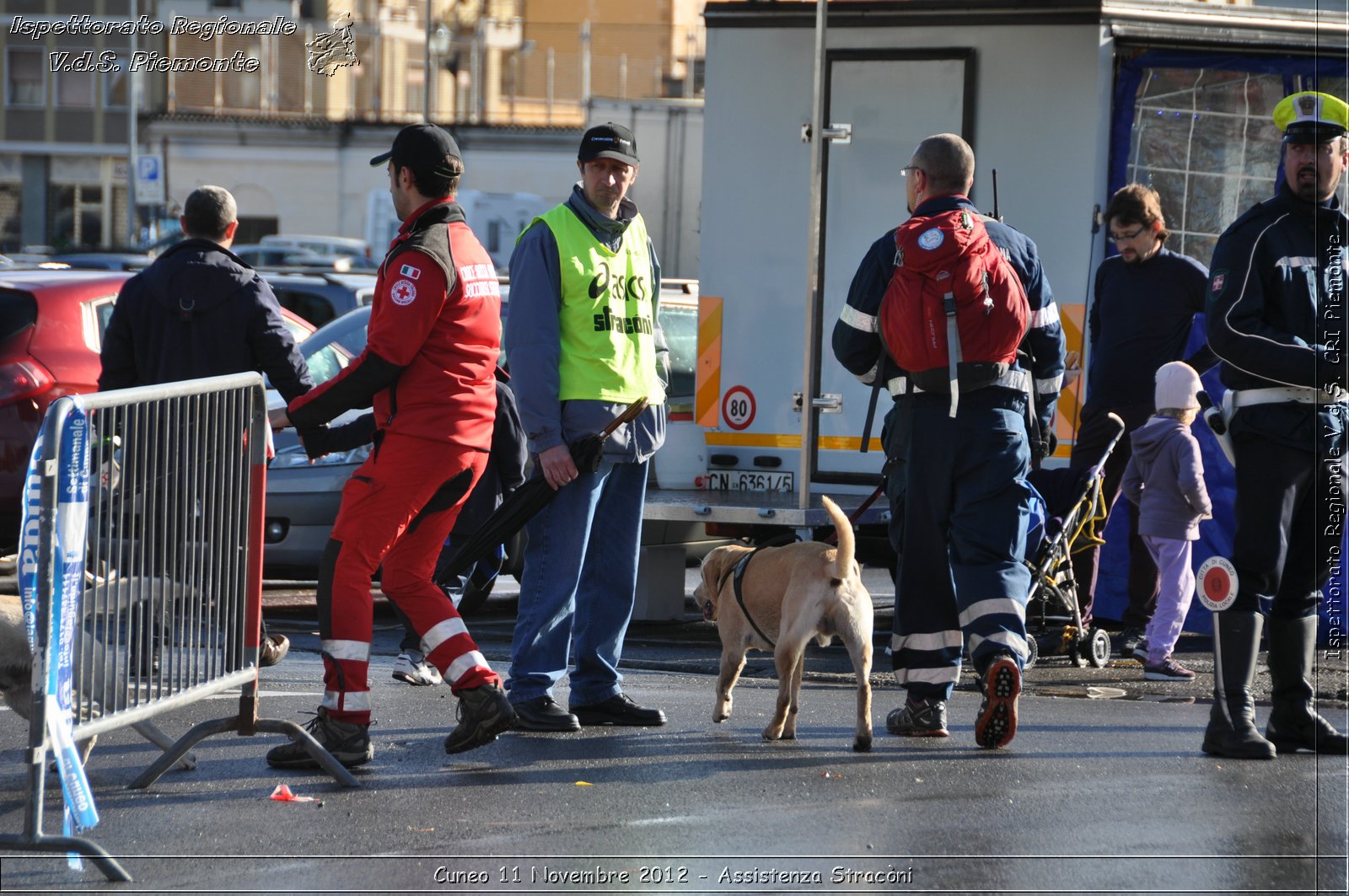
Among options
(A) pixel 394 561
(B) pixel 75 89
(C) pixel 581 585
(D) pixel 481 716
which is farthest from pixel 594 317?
(B) pixel 75 89

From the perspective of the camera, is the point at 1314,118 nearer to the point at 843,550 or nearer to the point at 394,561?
the point at 843,550

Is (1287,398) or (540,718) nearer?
(1287,398)

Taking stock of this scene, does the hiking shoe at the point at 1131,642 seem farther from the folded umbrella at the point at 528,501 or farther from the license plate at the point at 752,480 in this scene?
the folded umbrella at the point at 528,501

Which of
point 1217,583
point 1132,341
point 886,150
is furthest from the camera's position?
point 886,150

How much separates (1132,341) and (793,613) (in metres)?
3.32

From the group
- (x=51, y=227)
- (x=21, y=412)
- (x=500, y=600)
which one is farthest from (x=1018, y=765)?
(x=51, y=227)

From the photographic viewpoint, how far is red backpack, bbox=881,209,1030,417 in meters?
5.71

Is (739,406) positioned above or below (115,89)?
below

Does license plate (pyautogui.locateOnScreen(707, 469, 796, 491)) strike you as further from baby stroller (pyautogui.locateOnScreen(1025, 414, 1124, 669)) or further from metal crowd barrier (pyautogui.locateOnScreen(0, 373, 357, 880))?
metal crowd barrier (pyautogui.locateOnScreen(0, 373, 357, 880))

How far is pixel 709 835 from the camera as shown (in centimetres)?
460

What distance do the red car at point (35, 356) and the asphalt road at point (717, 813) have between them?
10.3 ft

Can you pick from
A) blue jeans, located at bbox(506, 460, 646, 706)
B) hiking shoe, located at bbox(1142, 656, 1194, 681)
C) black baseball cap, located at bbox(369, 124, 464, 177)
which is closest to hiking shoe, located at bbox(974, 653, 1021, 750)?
blue jeans, located at bbox(506, 460, 646, 706)

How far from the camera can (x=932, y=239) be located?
570cm

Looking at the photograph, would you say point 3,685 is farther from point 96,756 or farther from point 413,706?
point 413,706
